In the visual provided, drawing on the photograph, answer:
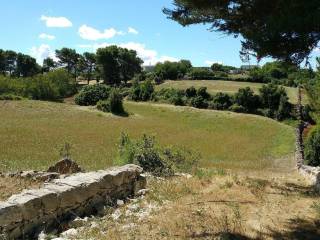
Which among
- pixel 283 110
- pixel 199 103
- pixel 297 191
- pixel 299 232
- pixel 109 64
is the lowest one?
pixel 199 103

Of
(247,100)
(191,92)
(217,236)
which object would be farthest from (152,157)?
(191,92)

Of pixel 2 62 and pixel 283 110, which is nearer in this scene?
pixel 283 110

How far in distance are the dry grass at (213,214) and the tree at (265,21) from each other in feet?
10.6

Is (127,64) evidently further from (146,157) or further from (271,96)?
(146,157)

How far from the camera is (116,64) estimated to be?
5069 inches

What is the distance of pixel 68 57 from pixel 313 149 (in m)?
128

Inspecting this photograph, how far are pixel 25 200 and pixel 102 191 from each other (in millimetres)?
2956

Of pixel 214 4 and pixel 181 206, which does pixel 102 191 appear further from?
pixel 214 4

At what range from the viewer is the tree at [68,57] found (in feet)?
490

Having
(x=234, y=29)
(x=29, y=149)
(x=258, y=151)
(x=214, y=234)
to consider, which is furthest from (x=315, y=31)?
(x=258, y=151)

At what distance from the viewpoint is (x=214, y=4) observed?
30.9 feet

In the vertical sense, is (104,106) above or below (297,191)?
below

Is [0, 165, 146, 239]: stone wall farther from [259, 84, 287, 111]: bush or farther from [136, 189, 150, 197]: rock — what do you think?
[259, 84, 287, 111]: bush

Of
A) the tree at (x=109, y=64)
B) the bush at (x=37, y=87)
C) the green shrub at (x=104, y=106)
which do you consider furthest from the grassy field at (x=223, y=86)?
the tree at (x=109, y=64)
